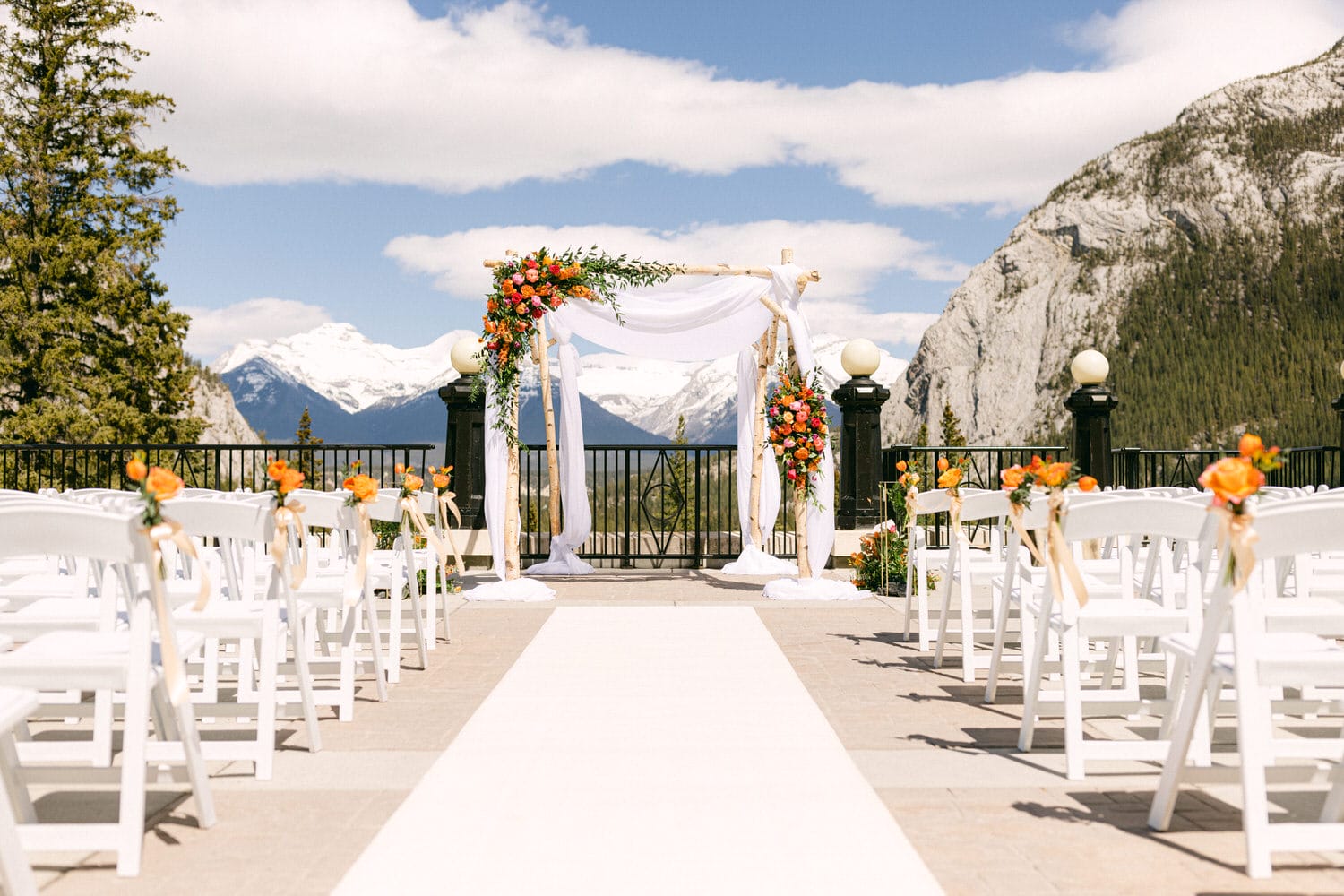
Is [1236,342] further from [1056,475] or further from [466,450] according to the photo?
[1056,475]

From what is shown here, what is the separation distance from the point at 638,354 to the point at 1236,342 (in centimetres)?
7659

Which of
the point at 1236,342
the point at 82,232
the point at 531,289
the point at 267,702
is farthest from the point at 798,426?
the point at 1236,342

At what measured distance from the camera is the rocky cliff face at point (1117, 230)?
82.0 meters

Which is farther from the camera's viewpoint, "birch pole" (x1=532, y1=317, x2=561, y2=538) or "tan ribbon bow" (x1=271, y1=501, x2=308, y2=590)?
"birch pole" (x1=532, y1=317, x2=561, y2=538)

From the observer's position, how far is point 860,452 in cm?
1139

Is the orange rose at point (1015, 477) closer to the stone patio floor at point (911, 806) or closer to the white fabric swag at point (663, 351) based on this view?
the stone patio floor at point (911, 806)

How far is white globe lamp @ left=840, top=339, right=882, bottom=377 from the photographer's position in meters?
11.7

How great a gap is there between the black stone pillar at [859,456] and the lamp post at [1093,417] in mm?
1941

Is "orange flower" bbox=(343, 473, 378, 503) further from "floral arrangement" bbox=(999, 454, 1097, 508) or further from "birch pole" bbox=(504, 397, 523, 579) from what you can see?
"birch pole" bbox=(504, 397, 523, 579)

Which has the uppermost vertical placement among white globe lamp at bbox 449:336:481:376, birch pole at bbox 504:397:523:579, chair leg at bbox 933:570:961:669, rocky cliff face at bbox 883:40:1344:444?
rocky cliff face at bbox 883:40:1344:444

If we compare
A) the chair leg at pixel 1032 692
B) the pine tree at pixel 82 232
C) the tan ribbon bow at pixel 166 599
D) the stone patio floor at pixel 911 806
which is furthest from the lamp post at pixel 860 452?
the pine tree at pixel 82 232

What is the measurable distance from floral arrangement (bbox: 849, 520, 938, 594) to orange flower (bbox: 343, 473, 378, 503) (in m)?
5.07

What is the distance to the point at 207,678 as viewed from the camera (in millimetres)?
4398

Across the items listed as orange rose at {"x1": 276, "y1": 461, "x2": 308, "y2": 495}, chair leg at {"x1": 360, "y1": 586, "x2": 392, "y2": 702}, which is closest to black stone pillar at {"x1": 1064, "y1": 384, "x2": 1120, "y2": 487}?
chair leg at {"x1": 360, "y1": 586, "x2": 392, "y2": 702}
